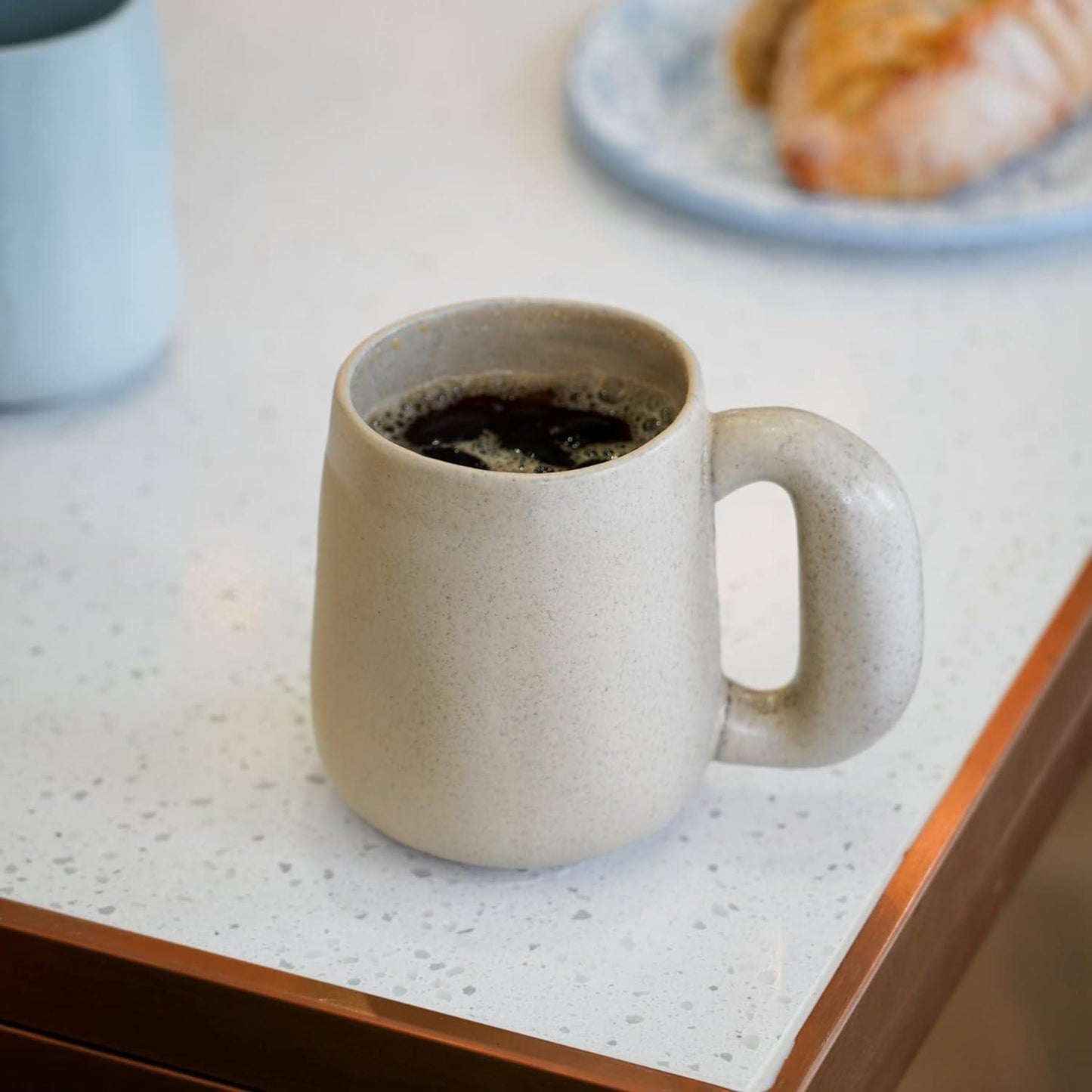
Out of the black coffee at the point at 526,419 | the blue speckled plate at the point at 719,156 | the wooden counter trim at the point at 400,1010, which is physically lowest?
the wooden counter trim at the point at 400,1010

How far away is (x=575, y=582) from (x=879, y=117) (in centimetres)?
53

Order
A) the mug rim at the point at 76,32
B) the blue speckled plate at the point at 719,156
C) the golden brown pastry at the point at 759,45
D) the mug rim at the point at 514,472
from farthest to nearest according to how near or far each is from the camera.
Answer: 1. the golden brown pastry at the point at 759,45
2. the blue speckled plate at the point at 719,156
3. the mug rim at the point at 76,32
4. the mug rim at the point at 514,472

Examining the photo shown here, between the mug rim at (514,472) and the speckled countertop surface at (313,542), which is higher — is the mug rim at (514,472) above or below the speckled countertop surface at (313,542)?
above

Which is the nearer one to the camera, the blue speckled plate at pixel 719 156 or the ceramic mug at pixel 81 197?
the ceramic mug at pixel 81 197

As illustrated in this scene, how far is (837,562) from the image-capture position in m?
0.44

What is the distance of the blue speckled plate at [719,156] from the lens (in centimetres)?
82

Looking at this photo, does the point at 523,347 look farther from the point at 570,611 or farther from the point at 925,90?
the point at 925,90

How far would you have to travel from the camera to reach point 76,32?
0.65m

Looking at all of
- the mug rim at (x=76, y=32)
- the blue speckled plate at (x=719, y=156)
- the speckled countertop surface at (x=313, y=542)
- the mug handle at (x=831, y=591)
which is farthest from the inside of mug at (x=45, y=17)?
the mug handle at (x=831, y=591)

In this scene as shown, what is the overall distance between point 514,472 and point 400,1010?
0.49ft

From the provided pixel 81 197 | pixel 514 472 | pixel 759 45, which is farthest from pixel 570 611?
pixel 759 45

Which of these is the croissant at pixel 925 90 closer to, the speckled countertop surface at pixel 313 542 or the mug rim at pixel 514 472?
the speckled countertop surface at pixel 313 542

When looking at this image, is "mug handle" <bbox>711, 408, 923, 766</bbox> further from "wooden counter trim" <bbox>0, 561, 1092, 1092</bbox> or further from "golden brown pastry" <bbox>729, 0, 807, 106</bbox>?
"golden brown pastry" <bbox>729, 0, 807, 106</bbox>

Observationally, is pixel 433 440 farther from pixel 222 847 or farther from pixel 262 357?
pixel 262 357
